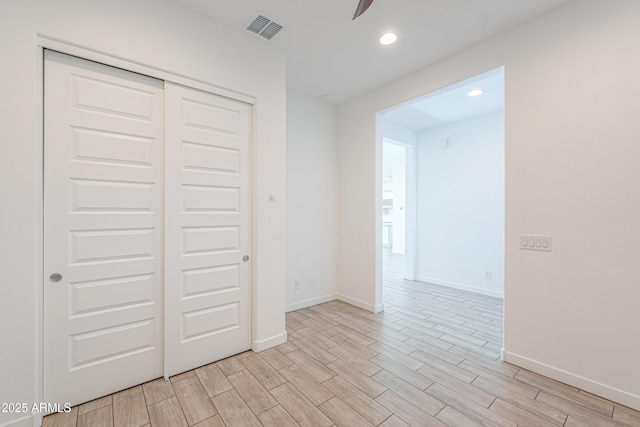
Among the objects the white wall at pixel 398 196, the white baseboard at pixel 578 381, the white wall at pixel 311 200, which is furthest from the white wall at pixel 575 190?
the white wall at pixel 398 196

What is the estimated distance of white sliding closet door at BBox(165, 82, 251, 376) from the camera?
2191mm

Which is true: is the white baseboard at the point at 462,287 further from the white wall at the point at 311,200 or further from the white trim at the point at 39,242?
the white trim at the point at 39,242

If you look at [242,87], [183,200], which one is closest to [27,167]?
[183,200]

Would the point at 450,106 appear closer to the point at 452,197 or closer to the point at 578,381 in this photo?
the point at 452,197

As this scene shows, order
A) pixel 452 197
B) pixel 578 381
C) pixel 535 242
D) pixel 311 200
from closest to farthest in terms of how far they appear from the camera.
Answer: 1. pixel 578 381
2. pixel 535 242
3. pixel 311 200
4. pixel 452 197

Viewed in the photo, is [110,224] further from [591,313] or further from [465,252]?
[465,252]

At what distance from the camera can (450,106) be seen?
4.21m

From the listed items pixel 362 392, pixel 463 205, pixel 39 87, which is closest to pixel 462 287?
pixel 463 205

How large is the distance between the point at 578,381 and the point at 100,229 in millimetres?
3833

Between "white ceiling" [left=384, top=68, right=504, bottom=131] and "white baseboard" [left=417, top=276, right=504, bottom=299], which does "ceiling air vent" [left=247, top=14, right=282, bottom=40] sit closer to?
"white ceiling" [left=384, top=68, right=504, bottom=131]

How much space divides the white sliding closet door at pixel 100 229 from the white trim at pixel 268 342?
0.82 m

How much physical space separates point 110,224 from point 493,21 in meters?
3.62

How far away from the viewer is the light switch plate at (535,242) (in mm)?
2217

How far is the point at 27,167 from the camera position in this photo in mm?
1622
